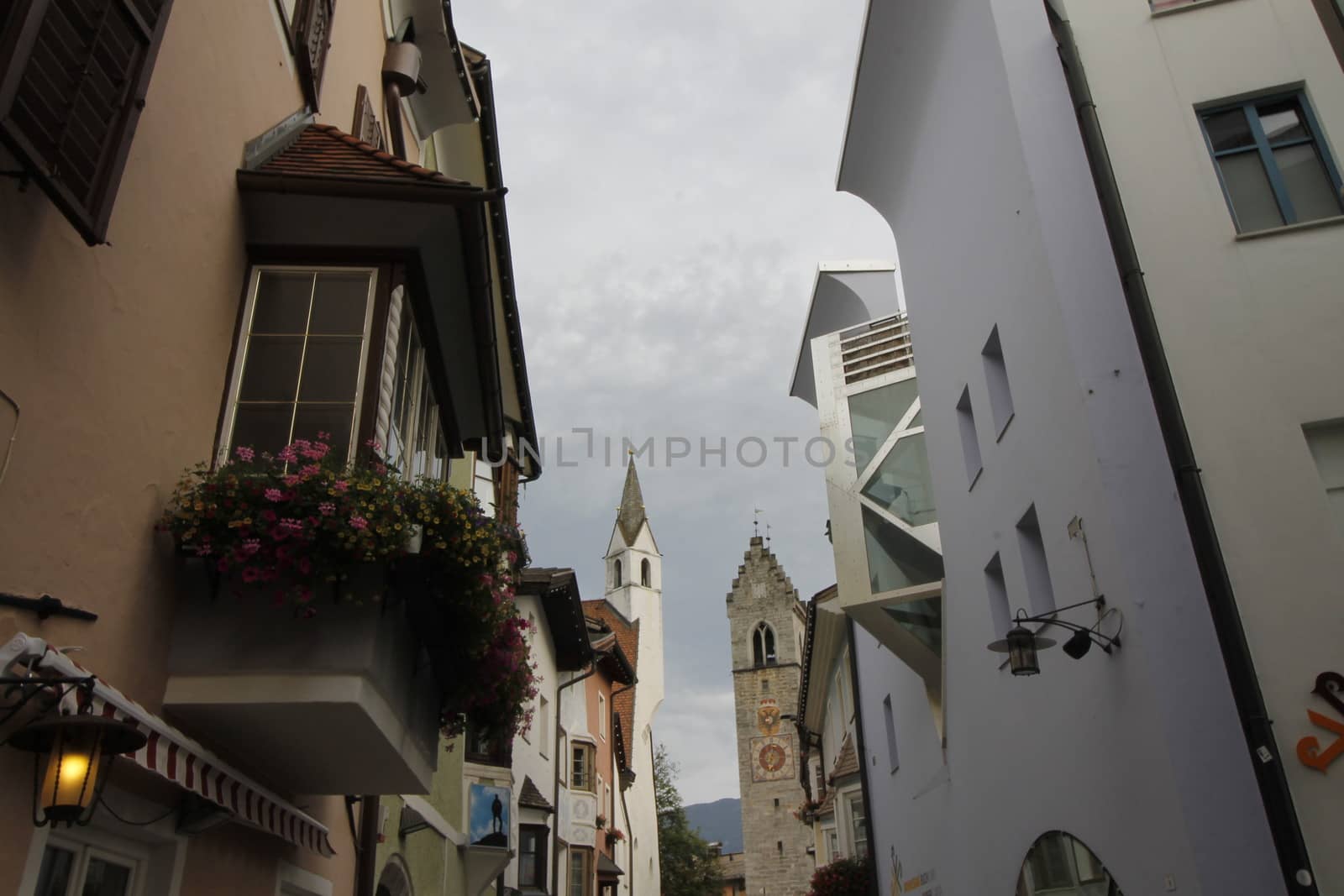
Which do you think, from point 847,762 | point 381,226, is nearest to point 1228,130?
point 381,226

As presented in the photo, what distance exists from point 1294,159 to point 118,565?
992 centimetres

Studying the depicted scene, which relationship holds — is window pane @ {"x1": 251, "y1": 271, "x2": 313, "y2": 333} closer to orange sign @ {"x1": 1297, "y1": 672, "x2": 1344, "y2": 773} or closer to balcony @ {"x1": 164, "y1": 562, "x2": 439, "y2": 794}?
balcony @ {"x1": 164, "y1": 562, "x2": 439, "y2": 794}

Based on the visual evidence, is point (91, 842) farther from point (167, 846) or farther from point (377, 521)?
point (377, 521)

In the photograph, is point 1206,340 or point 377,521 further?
point 1206,340

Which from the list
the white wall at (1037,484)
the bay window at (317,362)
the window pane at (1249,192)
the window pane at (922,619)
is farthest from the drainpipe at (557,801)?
the window pane at (1249,192)

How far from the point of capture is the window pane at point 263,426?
21.8 feet

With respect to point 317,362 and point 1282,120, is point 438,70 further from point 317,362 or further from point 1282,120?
point 1282,120

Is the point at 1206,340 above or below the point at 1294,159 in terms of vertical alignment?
below

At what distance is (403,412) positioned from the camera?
8062 millimetres

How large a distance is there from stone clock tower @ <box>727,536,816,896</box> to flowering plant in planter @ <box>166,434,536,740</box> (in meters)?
58.2

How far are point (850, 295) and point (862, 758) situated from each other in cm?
1036

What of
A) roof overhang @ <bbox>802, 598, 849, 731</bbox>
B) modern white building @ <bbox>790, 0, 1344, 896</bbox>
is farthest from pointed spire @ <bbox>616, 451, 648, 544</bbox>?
modern white building @ <bbox>790, 0, 1344, 896</bbox>

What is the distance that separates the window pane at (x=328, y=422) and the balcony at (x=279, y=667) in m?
1.02

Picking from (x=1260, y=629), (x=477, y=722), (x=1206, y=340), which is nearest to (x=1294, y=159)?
(x=1206, y=340)
